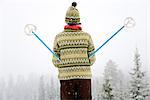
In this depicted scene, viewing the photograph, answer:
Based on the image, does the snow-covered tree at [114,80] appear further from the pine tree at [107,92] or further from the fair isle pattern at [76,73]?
the fair isle pattern at [76,73]

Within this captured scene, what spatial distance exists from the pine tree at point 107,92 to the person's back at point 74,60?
17905 millimetres

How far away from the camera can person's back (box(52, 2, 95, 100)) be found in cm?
557

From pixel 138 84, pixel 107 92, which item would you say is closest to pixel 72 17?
pixel 138 84

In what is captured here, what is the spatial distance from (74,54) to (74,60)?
6 cm

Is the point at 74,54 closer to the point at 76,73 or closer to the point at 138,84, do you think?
the point at 76,73

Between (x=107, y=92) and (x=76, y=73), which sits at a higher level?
(x=107, y=92)

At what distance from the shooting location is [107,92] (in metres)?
23.7

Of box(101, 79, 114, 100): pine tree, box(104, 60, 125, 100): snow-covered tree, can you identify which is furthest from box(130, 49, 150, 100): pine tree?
box(104, 60, 125, 100): snow-covered tree

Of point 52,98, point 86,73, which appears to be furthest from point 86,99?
point 52,98

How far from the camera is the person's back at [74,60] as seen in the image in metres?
5.57

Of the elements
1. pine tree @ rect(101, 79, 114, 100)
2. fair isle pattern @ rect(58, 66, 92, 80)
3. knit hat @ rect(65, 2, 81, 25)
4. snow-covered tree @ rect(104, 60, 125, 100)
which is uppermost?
snow-covered tree @ rect(104, 60, 125, 100)

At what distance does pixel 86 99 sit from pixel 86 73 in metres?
0.27

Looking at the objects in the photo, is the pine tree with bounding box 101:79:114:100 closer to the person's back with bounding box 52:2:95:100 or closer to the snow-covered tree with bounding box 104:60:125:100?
the snow-covered tree with bounding box 104:60:125:100

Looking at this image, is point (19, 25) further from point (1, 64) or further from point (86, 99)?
point (86, 99)
